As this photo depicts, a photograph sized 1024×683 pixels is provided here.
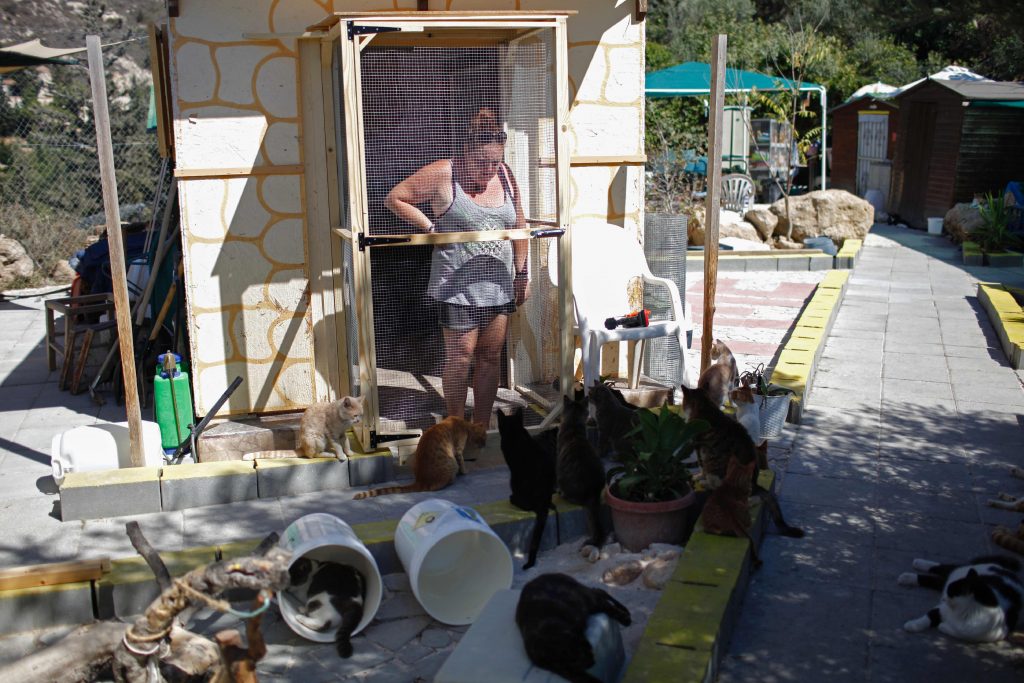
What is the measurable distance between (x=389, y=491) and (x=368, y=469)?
29cm

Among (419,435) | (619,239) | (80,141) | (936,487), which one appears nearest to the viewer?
(936,487)

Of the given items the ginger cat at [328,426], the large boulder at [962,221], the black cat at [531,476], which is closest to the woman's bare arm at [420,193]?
the ginger cat at [328,426]

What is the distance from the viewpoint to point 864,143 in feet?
71.7

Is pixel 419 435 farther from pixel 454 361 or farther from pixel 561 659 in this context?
pixel 561 659

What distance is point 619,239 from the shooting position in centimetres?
640

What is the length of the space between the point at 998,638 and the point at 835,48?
27235 mm

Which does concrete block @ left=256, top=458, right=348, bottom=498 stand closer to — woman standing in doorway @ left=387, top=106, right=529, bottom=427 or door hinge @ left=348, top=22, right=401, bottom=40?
woman standing in doorway @ left=387, top=106, right=529, bottom=427

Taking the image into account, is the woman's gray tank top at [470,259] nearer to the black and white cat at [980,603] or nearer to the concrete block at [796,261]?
the black and white cat at [980,603]

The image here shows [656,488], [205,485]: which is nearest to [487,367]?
[656,488]

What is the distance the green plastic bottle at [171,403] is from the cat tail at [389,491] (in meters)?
1.36

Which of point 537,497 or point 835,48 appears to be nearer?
point 537,497

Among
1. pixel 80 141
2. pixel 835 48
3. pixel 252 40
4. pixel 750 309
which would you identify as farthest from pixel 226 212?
pixel 835 48

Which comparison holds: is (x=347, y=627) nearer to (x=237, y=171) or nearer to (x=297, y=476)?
(x=297, y=476)

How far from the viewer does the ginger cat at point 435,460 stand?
5.09 meters
